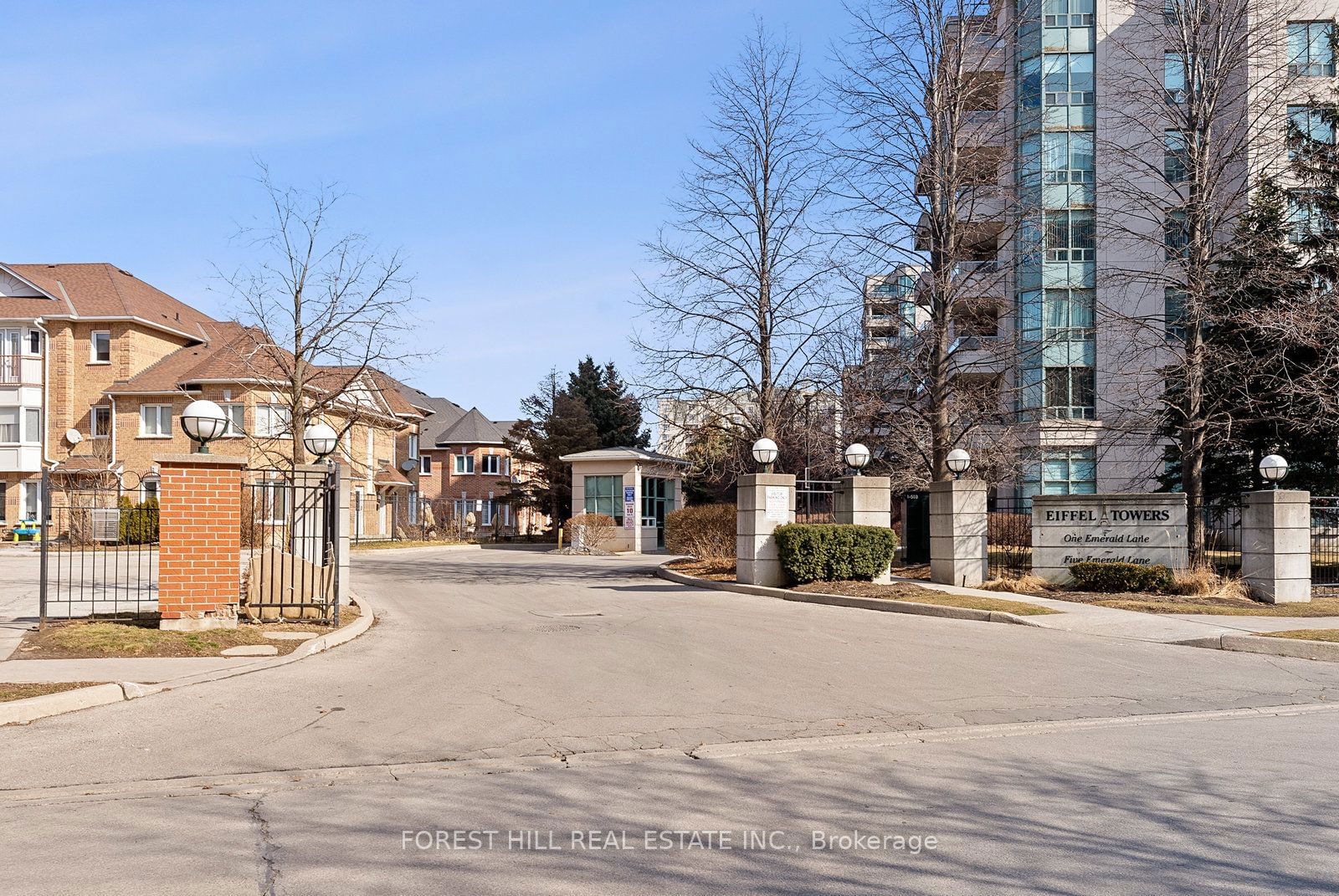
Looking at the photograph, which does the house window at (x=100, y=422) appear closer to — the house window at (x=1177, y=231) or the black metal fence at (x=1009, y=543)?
the black metal fence at (x=1009, y=543)

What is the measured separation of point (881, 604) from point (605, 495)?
85.6ft

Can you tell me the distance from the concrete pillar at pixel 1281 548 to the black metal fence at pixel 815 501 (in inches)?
310

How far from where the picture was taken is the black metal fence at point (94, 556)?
13711mm

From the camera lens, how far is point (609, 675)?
10492 millimetres

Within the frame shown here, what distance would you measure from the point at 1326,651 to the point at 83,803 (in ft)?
44.7

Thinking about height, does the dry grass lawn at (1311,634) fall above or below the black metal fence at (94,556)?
below

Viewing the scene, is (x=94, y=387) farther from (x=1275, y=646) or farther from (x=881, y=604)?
(x=1275, y=646)

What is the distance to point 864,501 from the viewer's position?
849 inches

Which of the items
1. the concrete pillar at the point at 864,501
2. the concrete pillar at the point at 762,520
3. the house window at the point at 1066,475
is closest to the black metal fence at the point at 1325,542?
the concrete pillar at the point at 864,501

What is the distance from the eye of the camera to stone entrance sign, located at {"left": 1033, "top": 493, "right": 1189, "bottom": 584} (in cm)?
1947

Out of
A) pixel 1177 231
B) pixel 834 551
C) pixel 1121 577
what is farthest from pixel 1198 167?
pixel 834 551

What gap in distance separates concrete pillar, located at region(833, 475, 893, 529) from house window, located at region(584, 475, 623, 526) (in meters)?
21.4

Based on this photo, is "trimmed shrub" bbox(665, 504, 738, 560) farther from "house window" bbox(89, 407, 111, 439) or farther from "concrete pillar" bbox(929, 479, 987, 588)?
"house window" bbox(89, 407, 111, 439)

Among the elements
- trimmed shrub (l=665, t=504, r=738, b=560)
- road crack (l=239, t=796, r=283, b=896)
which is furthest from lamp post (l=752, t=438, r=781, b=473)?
road crack (l=239, t=796, r=283, b=896)
